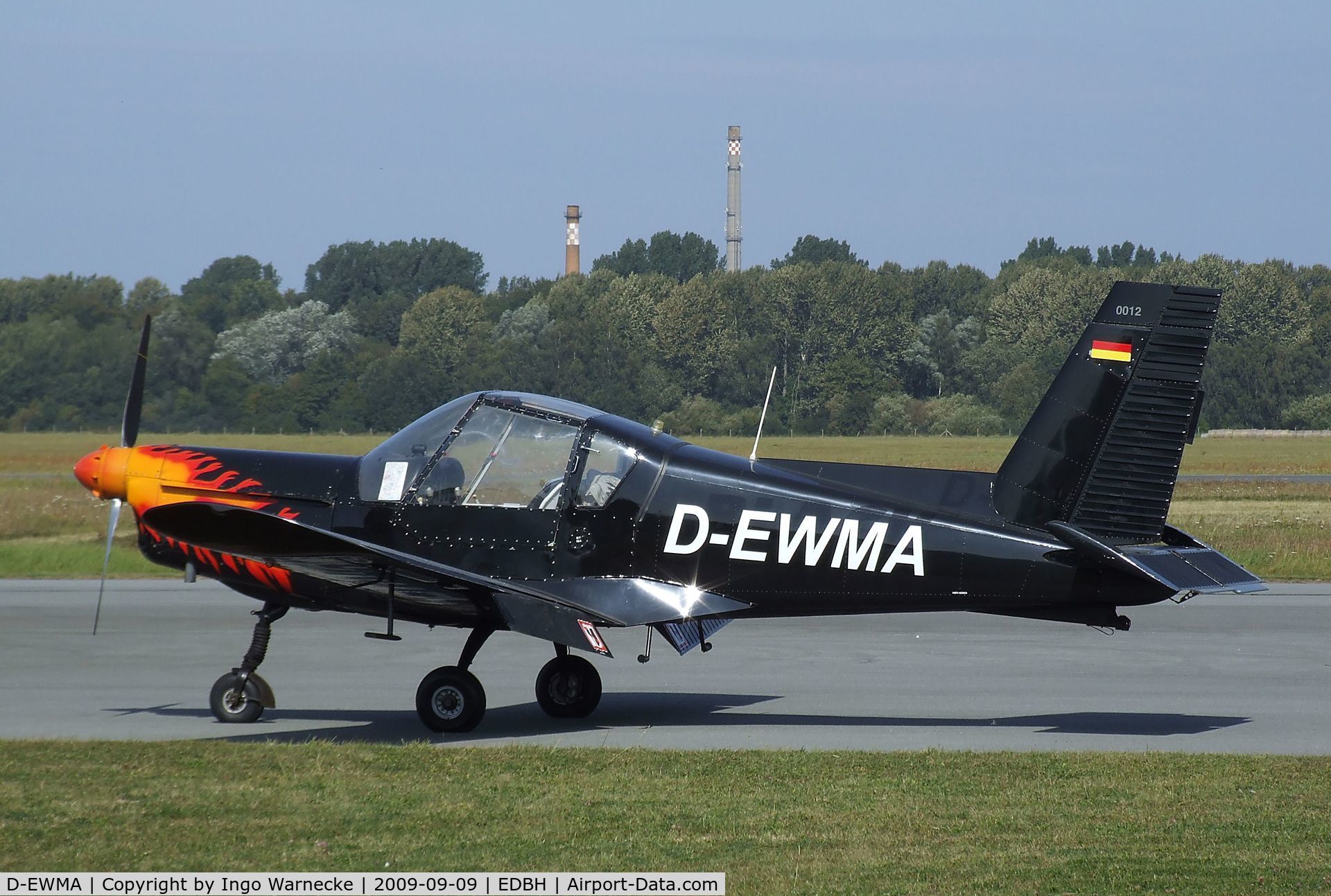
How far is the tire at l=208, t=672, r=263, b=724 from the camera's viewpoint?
30.7 ft

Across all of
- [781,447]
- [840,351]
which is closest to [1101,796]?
[781,447]

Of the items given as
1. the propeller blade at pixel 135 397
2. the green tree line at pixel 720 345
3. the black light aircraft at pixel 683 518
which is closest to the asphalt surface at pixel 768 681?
the black light aircraft at pixel 683 518

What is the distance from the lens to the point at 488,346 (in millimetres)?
77000

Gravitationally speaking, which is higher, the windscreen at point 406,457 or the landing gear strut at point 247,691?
the windscreen at point 406,457

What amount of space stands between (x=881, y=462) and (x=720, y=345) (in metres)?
29.9

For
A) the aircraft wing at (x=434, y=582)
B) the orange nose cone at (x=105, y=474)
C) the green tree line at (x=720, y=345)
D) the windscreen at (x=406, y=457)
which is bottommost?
the aircraft wing at (x=434, y=582)

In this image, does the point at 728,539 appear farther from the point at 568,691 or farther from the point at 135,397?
the point at 135,397

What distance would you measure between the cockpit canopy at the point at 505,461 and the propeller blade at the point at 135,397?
1.94 meters

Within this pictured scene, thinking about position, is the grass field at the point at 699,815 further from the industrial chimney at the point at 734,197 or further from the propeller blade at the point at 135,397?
the industrial chimney at the point at 734,197

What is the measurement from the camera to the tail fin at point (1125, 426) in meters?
8.93

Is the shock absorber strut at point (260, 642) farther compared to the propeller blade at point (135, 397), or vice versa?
the propeller blade at point (135, 397)

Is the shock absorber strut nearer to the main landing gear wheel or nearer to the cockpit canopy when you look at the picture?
the cockpit canopy

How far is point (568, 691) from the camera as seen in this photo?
9805 mm
